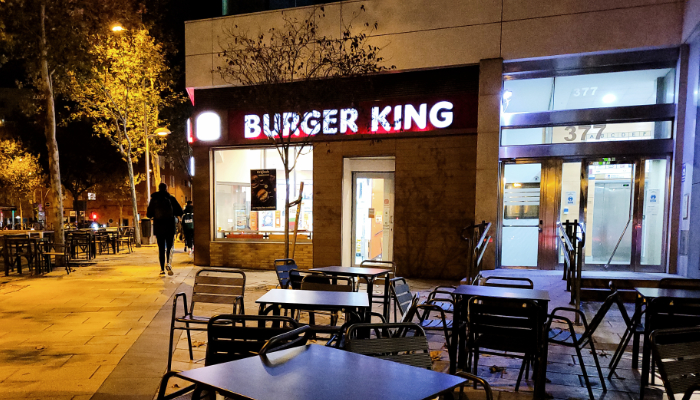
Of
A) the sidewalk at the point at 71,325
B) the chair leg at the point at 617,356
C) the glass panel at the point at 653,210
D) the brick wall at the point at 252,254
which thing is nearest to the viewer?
the sidewalk at the point at 71,325

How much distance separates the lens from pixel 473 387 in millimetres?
4016

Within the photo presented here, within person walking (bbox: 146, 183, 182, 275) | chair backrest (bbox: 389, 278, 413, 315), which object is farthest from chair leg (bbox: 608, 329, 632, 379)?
person walking (bbox: 146, 183, 182, 275)

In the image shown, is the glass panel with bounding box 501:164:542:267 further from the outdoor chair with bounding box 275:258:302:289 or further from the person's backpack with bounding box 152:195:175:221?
the person's backpack with bounding box 152:195:175:221

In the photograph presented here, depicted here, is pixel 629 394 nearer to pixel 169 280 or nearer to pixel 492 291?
pixel 492 291

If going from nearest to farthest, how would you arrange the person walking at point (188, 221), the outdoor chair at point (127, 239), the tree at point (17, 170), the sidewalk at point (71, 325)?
the sidewalk at point (71, 325), the person walking at point (188, 221), the outdoor chair at point (127, 239), the tree at point (17, 170)

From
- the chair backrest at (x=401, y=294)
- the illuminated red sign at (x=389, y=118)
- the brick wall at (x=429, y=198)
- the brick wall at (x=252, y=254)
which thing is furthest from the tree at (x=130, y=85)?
the chair backrest at (x=401, y=294)

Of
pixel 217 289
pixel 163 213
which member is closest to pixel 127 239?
pixel 163 213

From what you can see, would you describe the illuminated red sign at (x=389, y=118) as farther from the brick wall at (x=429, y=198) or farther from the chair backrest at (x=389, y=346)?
the chair backrest at (x=389, y=346)

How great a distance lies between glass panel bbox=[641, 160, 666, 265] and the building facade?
3 cm

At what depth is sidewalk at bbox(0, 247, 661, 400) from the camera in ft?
12.9

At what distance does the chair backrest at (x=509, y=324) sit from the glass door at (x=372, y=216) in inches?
272

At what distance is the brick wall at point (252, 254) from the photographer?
11.0 meters

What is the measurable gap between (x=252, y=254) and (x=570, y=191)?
315 inches

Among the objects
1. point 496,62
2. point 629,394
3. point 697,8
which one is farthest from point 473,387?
point 697,8
